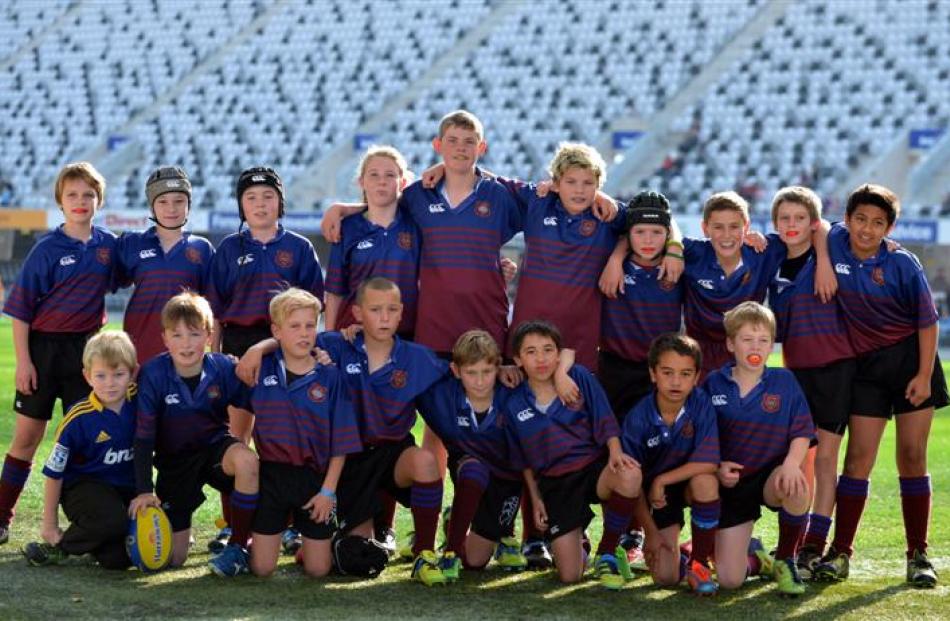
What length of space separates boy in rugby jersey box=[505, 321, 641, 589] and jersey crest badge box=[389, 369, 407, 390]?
432 mm

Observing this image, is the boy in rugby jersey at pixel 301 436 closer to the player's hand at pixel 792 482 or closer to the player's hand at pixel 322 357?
the player's hand at pixel 322 357

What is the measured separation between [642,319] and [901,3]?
2265cm

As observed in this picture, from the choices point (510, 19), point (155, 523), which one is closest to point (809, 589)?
point (155, 523)

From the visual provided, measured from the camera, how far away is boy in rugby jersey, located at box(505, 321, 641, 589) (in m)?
5.26

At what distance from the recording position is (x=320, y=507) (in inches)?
204

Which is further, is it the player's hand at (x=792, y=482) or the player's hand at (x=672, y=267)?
the player's hand at (x=672, y=267)

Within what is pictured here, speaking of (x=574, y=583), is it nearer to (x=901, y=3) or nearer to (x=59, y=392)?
(x=59, y=392)

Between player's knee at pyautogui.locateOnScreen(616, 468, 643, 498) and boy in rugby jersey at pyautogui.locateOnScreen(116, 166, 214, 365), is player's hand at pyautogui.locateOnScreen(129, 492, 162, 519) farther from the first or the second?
player's knee at pyautogui.locateOnScreen(616, 468, 643, 498)

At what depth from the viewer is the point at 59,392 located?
5879mm

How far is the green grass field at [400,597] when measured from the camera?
4.53 metres

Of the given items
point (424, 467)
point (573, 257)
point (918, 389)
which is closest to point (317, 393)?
point (424, 467)

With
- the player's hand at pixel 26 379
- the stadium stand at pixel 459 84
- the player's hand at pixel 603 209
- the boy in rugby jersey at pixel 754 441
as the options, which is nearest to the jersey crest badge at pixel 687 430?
the boy in rugby jersey at pixel 754 441

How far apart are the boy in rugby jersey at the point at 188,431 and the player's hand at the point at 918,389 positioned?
2.63 m

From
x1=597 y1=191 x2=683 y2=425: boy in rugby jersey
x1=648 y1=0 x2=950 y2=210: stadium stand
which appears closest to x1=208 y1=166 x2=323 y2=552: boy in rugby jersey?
x1=597 y1=191 x2=683 y2=425: boy in rugby jersey
